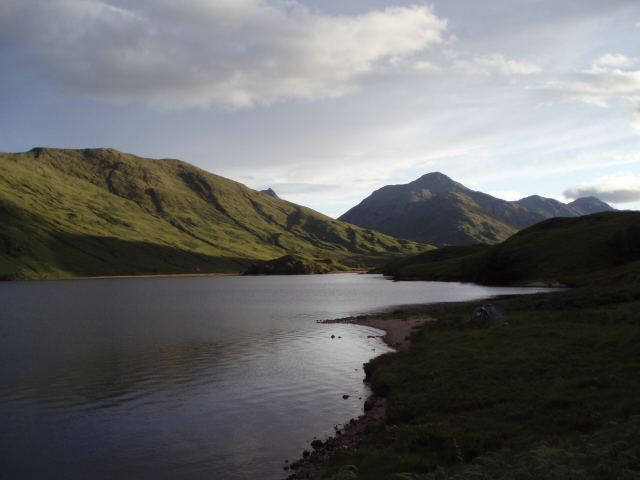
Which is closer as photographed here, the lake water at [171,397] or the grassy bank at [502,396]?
the grassy bank at [502,396]

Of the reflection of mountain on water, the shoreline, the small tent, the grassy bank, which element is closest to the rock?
the shoreline

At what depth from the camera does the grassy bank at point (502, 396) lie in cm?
1675

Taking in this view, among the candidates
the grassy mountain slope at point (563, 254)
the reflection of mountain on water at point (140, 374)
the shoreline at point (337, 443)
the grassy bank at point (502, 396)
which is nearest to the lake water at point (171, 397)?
the reflection of mountain on water at point (140, 374)

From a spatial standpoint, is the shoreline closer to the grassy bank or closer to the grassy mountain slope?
the grassy bank

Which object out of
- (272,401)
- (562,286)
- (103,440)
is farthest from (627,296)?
(562,286)

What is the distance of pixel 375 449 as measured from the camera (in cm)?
1975

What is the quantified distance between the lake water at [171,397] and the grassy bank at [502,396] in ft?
14.7

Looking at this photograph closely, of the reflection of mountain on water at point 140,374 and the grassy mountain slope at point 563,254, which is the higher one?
the grassy mountain slope at point 563,254

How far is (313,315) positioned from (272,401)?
54.5 m

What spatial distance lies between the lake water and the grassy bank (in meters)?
4.48

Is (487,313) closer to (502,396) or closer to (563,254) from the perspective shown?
(502,396)

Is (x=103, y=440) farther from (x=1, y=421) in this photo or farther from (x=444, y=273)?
(x=444, y=273)

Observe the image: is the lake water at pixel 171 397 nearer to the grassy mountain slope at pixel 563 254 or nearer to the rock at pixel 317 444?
the rock at pixel 317 444

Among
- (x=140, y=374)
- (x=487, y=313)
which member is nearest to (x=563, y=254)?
(x=487, y=313)
